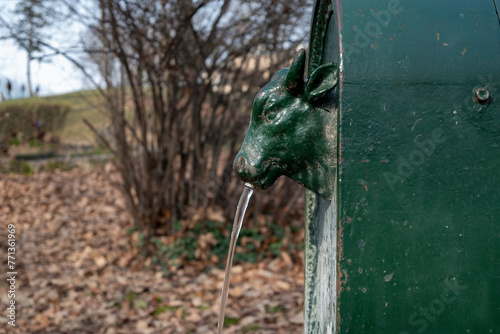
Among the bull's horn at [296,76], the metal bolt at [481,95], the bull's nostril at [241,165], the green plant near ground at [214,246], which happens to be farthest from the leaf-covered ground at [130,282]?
the metal bolt at [481,95]

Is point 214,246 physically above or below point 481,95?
below

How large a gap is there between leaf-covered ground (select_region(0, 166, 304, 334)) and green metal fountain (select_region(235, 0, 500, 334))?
2.48 meters

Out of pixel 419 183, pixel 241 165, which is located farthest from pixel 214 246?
pixel 419 183

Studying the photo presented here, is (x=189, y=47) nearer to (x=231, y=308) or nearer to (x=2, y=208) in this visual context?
(x=231, y=308)

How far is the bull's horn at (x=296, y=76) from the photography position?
116cm

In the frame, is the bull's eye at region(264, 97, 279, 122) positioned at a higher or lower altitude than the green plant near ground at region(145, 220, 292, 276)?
higher

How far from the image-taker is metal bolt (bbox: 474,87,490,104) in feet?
3.35

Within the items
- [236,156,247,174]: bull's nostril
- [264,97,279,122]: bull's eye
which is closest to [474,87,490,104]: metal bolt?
[264,97,279,122]: bull's eye

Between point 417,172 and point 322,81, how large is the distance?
318mm

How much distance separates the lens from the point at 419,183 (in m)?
1.03

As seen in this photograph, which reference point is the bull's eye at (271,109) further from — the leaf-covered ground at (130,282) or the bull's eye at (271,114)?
the leaf-covered ground at (130,282)

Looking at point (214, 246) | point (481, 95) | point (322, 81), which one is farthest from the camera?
point (214, 246)

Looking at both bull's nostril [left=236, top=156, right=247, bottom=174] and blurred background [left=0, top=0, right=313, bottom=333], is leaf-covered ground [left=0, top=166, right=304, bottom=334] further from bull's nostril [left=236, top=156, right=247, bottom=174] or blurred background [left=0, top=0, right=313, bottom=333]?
bull's nostril [left=236, top=156, right=247, bottom=174]

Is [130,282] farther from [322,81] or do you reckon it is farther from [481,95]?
[481,95]
